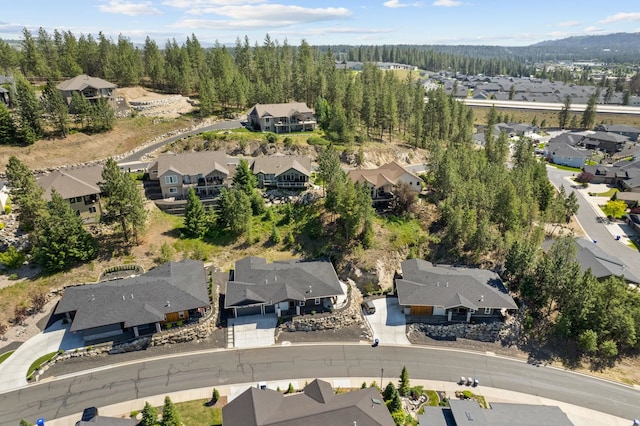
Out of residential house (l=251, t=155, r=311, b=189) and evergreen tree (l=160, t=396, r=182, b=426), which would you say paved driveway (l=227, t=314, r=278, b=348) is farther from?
residential house (l=251, t=155, r=311, b=189)

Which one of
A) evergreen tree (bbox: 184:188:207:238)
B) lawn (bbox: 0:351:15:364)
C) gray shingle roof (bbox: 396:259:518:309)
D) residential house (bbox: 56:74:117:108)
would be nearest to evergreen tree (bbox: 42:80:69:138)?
residential house (bbox: 56:74:117:108)

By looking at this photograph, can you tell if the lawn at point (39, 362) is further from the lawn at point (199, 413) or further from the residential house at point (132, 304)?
the lawn at point (199, 413)

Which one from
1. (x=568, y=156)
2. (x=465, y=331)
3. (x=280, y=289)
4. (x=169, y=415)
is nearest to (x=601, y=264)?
(x=465, y=331)

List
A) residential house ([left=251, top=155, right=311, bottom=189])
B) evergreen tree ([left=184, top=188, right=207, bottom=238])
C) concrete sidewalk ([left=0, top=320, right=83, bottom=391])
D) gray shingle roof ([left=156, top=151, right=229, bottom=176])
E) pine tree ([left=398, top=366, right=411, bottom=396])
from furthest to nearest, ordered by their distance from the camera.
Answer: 1. residential house ([left=251, top=155, right=311, bottom=189])
2. gray shingle roof ([left=156, top=151, right=229, bottom=176])
3. evergreen tree ([left=184, top=188, right=207, bottom=238])
4. concrete sidewalk ([left=0, top=320, right=83, bottom=391])
5. pine tree ([left=398, top=366, right=411, bottom=396])

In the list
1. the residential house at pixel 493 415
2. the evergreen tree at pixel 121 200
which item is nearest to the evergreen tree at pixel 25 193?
the evergreen tree at pixel 121 200

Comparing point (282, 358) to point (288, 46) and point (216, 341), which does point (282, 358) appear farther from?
point (288, 46)
